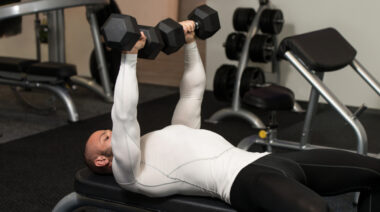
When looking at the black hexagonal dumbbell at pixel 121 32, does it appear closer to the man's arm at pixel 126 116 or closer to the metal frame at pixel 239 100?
the man's arm at pixel 126 116

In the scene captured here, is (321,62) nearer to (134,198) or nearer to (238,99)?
(134,198)

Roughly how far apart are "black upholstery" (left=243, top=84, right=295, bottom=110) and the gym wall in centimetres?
148

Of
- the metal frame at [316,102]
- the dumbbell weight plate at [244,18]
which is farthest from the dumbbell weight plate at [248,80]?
the metal frame at [316,102]

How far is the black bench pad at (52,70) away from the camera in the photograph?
3453mm

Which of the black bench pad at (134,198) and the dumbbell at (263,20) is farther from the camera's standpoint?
the dumbbell at (263,20)

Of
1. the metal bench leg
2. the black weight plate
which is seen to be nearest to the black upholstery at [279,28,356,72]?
the black weight plate

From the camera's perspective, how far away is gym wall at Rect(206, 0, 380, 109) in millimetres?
3855

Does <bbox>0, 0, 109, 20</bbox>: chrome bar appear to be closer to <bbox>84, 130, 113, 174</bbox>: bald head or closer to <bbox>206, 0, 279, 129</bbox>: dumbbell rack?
<bbox>206, 0, 279, 129</bbox>: dumbbell rack

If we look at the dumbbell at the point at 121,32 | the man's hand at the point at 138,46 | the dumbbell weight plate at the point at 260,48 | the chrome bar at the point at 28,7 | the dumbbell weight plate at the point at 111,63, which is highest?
the dumbbell at the point at 121,32

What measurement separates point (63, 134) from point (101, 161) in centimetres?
181

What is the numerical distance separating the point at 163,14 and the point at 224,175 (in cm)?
298

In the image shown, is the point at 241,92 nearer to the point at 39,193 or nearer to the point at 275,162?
the point at 39,193

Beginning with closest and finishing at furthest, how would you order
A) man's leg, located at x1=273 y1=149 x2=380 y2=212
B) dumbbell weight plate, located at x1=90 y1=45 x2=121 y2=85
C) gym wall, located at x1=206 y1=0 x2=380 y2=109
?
man's leg, located at x1=273 y1=149 x2=380 y2=212, gym wall, located at x1=206 y1=0 x2=380 y2=109, dumbbell weight plate, located at x1=90 y1=45 x2=121 y2=85

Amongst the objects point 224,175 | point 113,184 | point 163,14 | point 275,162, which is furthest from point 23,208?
point 163,14
